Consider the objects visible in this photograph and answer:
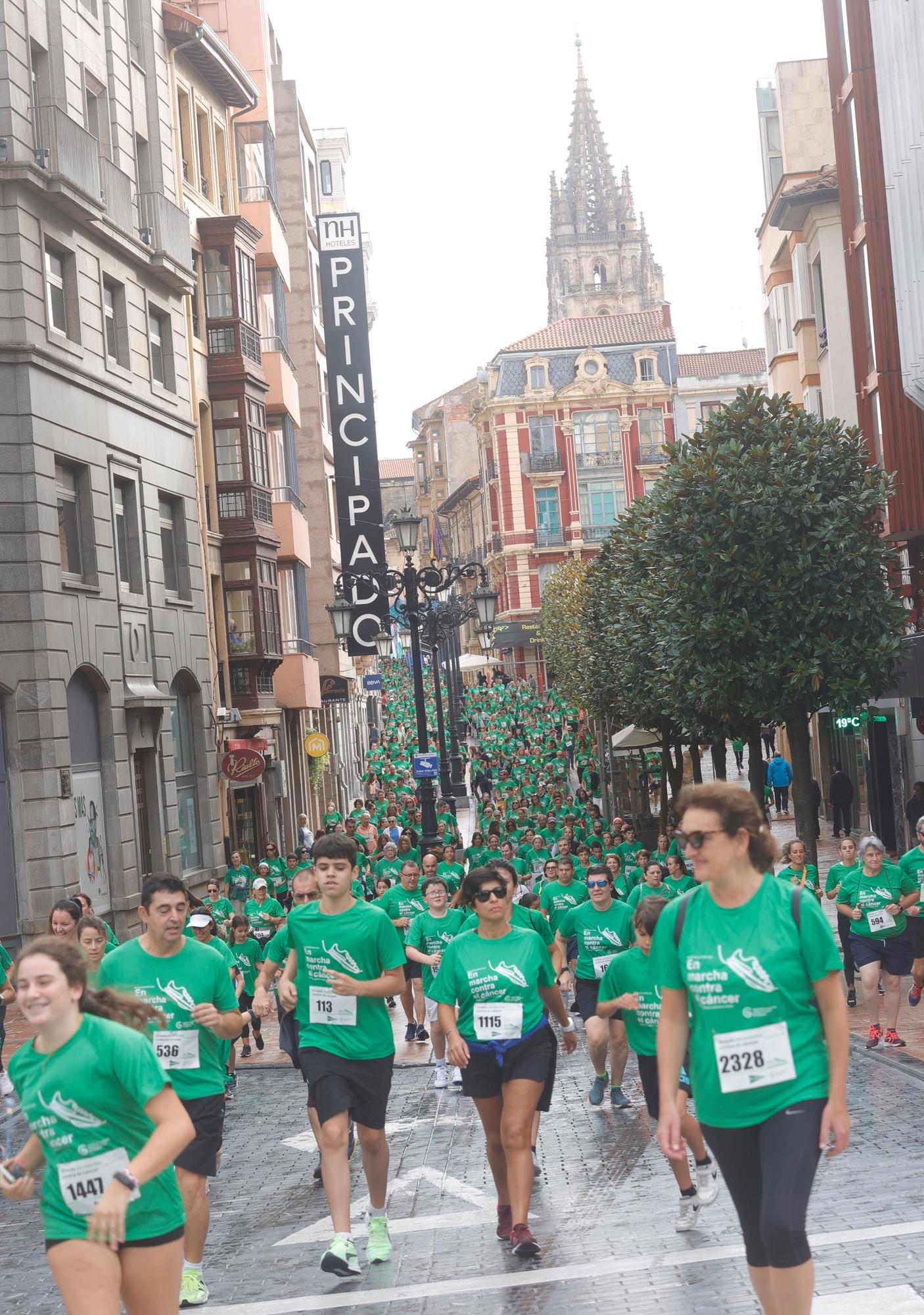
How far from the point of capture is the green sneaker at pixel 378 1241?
8305 mm

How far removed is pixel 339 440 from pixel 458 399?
327 ft

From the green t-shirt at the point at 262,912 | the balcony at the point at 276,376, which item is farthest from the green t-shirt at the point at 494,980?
the balcony at the point at 276,376

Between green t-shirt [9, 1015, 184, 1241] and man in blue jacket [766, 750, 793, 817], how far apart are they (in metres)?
34.9

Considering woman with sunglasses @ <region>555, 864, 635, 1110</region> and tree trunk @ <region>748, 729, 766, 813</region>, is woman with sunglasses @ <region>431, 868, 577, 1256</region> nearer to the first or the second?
woman with sunglasses @ <region>555, 864, 635, 1110</region>

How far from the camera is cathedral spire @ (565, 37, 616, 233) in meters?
160

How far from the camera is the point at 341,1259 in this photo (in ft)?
25.7

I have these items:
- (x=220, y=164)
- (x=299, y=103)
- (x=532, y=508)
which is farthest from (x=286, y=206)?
(x=532, y=508)

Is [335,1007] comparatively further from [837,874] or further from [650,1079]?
[837,874]

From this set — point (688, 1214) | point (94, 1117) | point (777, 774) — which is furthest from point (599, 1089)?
point (777, 774)

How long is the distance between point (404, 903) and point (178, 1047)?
27.2 feet

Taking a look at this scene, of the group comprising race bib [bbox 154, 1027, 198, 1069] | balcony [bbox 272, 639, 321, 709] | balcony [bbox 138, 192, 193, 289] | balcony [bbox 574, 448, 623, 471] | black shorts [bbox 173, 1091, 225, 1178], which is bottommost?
black shorts [bbox 173, 1091, 225, 1178]

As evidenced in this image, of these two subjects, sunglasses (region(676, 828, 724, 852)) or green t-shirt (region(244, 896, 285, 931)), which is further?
green t-shirt (region(244, 896, 285, 931))

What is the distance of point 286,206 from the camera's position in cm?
5522

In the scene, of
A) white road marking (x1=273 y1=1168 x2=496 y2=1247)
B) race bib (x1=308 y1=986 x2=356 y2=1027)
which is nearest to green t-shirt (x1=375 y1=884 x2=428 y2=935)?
white road marking (x1=273 y1=1168 x2=496 y2=1247)
